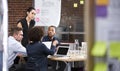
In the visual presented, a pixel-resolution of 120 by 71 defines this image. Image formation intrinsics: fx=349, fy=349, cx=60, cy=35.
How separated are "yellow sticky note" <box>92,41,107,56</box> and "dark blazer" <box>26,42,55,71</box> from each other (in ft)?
16.1

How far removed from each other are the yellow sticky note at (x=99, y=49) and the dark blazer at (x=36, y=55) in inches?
193

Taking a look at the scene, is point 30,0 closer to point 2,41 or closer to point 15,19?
point 15,19

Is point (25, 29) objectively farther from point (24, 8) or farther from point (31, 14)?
point (24, 8)

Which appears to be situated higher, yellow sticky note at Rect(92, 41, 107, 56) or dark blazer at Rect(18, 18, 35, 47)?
yellow sticky note at Rect(92, 41, 107, 56)

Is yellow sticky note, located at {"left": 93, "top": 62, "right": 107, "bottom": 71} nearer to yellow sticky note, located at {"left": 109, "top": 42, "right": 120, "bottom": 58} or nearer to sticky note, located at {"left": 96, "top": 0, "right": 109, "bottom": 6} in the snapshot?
yellow sticky note, located at {"left": 109, "top": 42, "right": 120, "bottom": 58}

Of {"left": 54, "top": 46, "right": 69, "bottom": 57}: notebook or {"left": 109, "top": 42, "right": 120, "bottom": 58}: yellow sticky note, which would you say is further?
{"left": 54, "top": 46, "right": 69, "bottom": 57}: notebook

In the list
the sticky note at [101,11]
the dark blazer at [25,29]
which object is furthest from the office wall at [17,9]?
the sticky note at [101,11]

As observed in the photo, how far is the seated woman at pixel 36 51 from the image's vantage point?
617 centimetres

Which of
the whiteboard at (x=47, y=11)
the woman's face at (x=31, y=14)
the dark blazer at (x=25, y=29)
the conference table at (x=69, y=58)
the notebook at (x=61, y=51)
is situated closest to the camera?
the conference table at (x=69, y=58)

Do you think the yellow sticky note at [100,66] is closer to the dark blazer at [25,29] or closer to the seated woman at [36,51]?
the seated woman at [36,51]

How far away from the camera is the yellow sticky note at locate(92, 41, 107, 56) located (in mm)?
1222

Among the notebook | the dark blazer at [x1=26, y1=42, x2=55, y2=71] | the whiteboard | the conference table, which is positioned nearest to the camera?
the dark blazer at [x1=26, y1=42, x2=55, y2=71]

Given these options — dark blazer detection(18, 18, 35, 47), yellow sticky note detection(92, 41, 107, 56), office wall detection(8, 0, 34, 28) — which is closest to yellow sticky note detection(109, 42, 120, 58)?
yellow sticky note detection(92, 41, 107, 56)

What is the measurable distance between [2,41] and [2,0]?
472 mm
